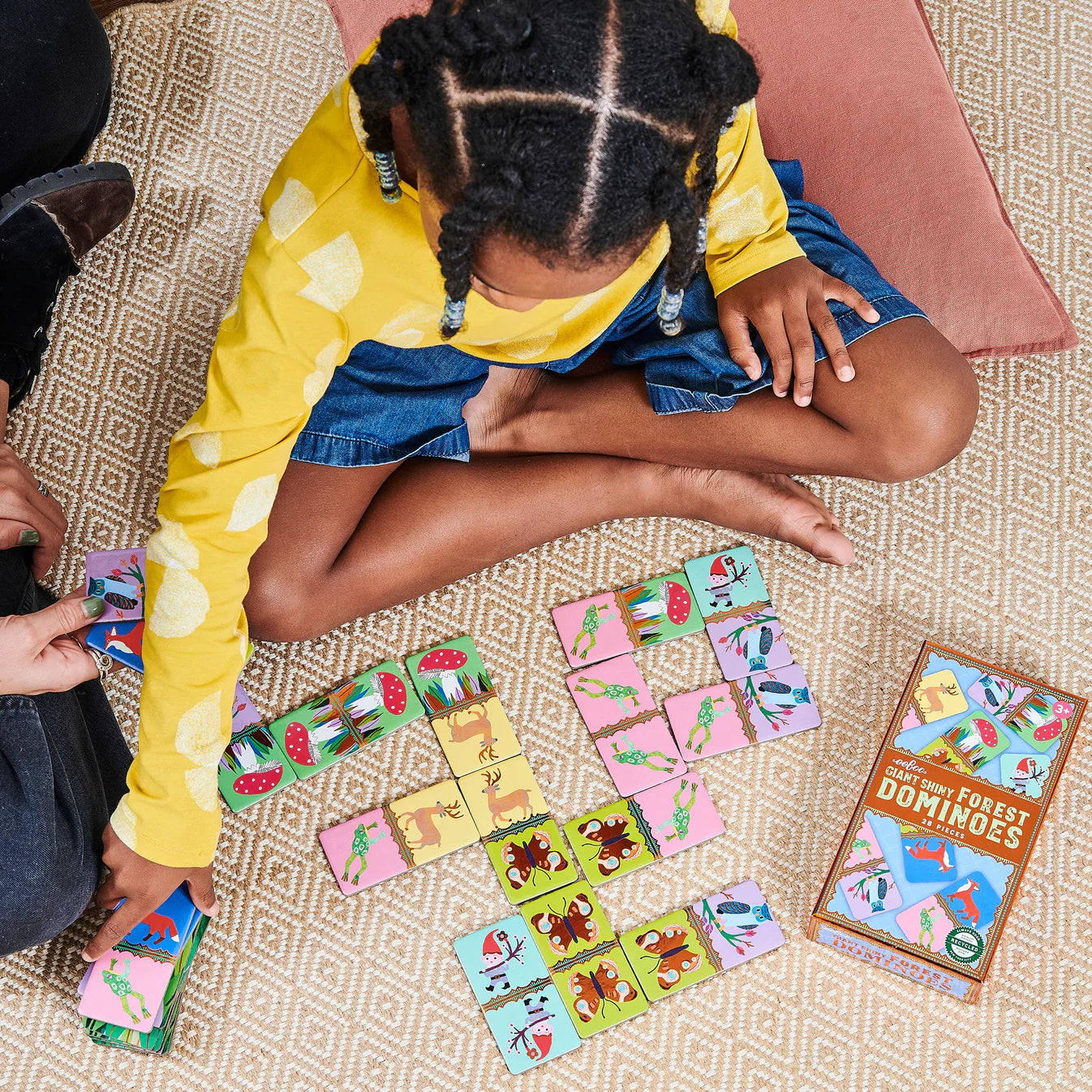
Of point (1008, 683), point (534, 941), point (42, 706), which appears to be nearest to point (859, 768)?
point (1008, 683)

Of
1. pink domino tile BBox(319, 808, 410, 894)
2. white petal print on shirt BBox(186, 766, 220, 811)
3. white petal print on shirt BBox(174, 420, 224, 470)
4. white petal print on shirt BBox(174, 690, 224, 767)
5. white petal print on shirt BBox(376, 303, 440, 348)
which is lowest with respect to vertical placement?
pink domino tile BBox(319, 808, 410, 894)

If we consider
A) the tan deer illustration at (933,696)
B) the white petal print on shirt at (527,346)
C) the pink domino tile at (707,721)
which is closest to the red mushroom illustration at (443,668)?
the pink domino tile at (707,721)

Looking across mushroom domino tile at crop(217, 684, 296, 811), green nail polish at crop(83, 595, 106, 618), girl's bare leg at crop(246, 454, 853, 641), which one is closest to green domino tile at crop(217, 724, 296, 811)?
mushroom domino tile at crop(217, 684, 296, 811)

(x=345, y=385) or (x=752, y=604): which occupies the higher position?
(x=345, y=385)

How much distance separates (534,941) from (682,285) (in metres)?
0.63

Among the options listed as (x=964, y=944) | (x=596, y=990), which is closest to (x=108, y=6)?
(x=596, y=990)

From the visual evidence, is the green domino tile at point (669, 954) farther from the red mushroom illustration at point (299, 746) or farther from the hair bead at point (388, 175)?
the hair bead at point (388, 175)

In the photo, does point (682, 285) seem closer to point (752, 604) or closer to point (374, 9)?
point (752, 604)

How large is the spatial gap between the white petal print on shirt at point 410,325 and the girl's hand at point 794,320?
0.26 m

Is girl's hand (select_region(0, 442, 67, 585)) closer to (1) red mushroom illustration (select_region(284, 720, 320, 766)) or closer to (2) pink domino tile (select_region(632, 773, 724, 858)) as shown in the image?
(1) red mushroom illustration (select_region(284, 720, 320, 766))

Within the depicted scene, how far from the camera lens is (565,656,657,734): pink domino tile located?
1.00m

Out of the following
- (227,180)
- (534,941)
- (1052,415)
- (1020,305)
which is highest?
(227,180)

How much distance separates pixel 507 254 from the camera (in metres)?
0.57

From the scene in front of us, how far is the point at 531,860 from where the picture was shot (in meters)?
0.97
